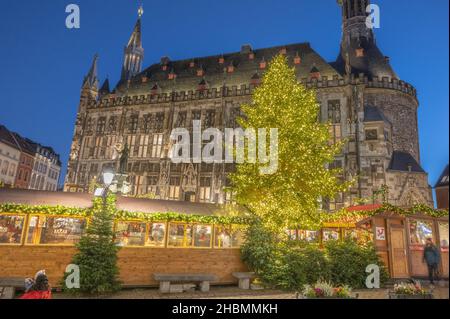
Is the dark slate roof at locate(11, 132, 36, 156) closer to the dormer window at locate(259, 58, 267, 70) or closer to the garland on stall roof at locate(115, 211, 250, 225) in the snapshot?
the dormer window at locate(259, 58, 267, 70)

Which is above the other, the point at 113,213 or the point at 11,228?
the point at 113,213

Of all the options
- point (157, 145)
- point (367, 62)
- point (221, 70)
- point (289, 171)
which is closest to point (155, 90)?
point (157, 145)

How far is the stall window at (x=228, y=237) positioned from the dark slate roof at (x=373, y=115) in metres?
18.5

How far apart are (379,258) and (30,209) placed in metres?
11.4

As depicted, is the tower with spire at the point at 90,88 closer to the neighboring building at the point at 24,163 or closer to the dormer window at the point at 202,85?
the dormer window at the point at 202,85

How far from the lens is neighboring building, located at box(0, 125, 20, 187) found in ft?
138

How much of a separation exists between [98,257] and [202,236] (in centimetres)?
363

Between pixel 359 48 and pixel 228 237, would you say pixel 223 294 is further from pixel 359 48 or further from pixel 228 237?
pixel 359 48

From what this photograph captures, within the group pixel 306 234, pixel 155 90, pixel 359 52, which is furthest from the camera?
pixel 155 90

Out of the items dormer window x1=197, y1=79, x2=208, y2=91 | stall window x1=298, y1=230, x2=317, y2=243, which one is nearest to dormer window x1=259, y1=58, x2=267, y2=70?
dormer window x1=197, y1=79, x2=208, y2=91

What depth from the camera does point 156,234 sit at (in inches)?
411

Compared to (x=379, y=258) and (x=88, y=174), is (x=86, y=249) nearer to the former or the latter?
(x=379, y=258)

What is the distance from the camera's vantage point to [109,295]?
8.71m
